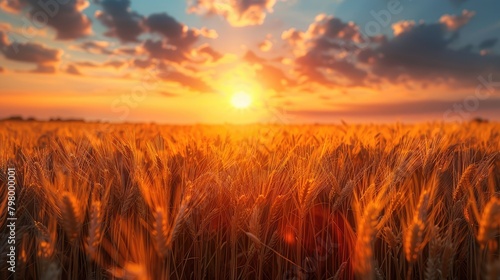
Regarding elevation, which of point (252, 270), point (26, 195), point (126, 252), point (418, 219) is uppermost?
point (418, 219)

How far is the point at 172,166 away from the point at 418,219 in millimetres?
1264

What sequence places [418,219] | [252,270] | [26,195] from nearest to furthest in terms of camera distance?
[418,219] → [252,270] → [26,195]

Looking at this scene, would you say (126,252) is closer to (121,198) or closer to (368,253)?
(121,198)

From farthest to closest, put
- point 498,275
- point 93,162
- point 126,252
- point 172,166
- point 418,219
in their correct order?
point 93,162 → point 172,166 → point 126,252 → point 418,219 → point 498,275

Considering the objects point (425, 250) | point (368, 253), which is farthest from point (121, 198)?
point (425, 250)

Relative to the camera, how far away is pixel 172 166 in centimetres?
204

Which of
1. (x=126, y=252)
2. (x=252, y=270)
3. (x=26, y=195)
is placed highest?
(x=26, y=195)

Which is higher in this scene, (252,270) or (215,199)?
(215,199)

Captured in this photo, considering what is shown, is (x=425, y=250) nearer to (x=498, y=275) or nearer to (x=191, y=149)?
(x=498, y=275)

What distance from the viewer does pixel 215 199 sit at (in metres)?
1.75

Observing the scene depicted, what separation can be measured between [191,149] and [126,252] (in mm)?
846

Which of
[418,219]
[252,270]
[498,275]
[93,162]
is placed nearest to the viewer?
[498,275]

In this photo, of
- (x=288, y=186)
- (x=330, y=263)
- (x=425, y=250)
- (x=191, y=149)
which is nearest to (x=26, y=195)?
(x=191, y=149)

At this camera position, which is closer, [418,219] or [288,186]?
[418,219]
